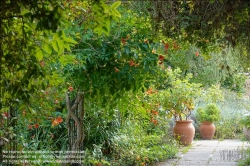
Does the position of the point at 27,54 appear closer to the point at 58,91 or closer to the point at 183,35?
the point at 183,35

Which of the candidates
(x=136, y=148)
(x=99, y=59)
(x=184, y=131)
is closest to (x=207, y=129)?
(x=184, y=131)

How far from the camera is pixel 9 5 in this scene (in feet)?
5.41

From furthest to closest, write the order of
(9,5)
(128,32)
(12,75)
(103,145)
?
1. (103,145)
2. (128,32)
3. (12,75)
4. (9,5)

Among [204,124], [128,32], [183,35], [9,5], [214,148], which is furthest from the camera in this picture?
[204,124]

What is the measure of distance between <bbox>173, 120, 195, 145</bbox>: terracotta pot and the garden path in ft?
0.56

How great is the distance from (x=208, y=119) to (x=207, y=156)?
2.59 meters

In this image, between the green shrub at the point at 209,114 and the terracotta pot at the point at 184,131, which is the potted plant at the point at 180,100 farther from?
the green shrub at the point at 209,114

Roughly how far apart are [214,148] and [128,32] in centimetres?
452

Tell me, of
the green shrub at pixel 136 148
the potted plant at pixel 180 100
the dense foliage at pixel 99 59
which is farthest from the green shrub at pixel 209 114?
the green shrub at pixel 136 148

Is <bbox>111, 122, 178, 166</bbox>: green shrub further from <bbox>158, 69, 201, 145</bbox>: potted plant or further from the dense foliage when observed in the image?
<bbox>158, 69, 201, 145</bbox>: potted plant

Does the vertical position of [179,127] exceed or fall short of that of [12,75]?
it falls short

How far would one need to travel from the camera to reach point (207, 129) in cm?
946

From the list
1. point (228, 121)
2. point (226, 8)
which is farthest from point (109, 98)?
point (228, 121)

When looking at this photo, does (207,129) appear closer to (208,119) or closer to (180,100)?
(208,119)
